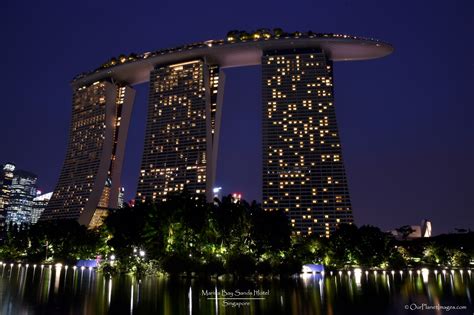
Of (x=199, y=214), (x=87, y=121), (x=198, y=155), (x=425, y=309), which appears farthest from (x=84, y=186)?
(x=425, y=309)

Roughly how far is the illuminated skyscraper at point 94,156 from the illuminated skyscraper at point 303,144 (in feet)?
222

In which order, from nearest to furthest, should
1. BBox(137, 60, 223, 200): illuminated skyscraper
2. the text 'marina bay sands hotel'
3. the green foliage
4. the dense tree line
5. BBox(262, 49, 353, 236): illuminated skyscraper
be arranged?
the dense tree line < the green foliage < BBox(262, 49, 353, 236): illuminated skyscraper < the text 'marina bay sands hotel' < BBox(137, 60, 223, 200): illuminated skyscraper

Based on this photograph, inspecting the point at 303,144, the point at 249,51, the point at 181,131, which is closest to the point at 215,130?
the point at 181,131

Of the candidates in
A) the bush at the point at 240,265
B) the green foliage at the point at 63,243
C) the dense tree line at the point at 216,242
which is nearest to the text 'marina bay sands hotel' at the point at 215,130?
the green foliage at the point at 63,243

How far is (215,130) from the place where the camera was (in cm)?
16725

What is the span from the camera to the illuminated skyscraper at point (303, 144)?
504 ft

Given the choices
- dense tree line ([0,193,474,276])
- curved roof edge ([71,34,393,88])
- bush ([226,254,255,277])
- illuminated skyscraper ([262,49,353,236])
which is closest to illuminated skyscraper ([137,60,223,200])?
curved roof edge ([71,34,393,88])

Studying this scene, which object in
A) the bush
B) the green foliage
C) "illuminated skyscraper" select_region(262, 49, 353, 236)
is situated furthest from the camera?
"illuminated skyscraper" select_region(262, 49, 353, 236)

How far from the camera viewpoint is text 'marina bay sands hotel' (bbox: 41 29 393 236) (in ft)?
514

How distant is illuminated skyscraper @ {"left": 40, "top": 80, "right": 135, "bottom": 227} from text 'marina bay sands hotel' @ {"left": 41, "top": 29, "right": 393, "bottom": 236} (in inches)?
19.4

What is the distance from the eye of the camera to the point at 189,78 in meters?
176

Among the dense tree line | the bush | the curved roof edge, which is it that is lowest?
the bush

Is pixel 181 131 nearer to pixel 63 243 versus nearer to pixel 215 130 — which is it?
pixel 215 130

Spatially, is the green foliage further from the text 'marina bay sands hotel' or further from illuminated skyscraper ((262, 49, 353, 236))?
illuminated skyscraper ((262, 49, 353, 236))
